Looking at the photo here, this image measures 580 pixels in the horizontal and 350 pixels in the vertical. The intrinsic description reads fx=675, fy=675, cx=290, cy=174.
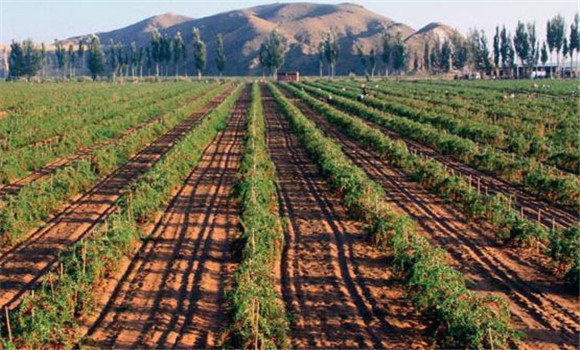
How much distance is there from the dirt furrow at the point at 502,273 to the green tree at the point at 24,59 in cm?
11203

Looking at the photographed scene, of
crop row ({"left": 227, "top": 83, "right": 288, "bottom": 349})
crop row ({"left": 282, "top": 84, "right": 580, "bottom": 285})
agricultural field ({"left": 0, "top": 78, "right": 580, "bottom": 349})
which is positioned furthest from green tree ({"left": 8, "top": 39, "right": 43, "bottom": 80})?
crop row ({"left": 227, "top": 83, "right": 288, "bottom": 349})

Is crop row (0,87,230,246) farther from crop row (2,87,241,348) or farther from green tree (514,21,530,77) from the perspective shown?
green tree (514,21,530,77)

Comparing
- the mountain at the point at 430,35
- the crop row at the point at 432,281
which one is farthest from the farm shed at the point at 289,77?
the crop row at the point at 432,281

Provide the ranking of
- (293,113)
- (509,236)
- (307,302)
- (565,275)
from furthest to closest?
(293,113)
(509,236)
(565,275)
(307,302)

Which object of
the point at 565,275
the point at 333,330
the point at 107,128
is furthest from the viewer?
the point at 107,128

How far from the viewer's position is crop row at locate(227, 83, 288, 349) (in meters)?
8.86

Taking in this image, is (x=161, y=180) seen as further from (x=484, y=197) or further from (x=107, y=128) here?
(x=107, y=128)

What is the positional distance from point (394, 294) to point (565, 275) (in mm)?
3004

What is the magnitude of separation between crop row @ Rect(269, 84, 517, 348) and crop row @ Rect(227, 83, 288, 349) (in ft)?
6.65

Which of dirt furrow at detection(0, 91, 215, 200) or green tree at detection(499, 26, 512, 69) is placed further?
green tree at detection(499, 26, 512, 69)

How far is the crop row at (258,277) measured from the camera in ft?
29.1

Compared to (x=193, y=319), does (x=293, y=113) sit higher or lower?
higher

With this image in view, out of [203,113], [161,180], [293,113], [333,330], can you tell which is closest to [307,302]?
[333,330]

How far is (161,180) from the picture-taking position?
17.8 meters
